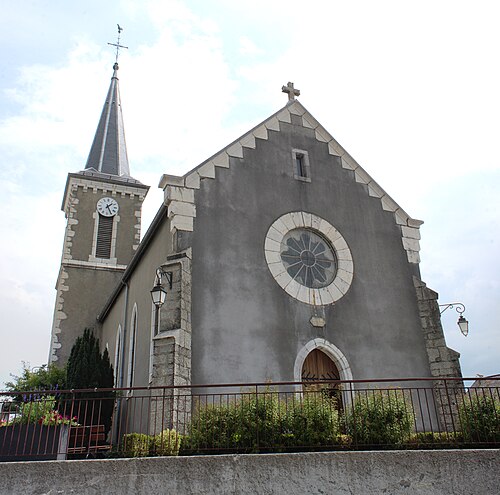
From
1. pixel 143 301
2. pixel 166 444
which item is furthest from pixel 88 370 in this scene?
pixel 166 444

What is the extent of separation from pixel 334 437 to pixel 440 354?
6.07 m

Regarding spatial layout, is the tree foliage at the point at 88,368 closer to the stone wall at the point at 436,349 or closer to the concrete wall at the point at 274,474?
the concrete wall at the point at 274,474

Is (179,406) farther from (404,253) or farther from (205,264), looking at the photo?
(404,253)

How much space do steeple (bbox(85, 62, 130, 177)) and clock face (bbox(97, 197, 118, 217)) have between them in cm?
204

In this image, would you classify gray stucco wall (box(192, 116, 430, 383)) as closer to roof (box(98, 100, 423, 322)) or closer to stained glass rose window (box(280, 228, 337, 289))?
roof (box(98, 100, 423, 322))

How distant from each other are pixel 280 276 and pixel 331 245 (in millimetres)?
1937

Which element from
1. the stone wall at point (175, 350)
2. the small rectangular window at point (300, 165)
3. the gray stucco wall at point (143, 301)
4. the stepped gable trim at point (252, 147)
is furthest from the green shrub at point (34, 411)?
the small rectangular window at point (300, 165)

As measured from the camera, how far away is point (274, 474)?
6.87 m

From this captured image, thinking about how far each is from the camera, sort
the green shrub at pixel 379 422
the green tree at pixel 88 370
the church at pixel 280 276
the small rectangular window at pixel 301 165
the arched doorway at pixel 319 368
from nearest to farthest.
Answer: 1. the green shrub at pixel 379 422
2. the church at pixel 280 276
3. the arched doorway at pixel 319 368
4. the small rectangular window at pixel 301 165
5. the green tree at pixel 88 370

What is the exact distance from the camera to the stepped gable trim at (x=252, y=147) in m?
12.1

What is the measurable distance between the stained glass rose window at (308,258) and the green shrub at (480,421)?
511cm

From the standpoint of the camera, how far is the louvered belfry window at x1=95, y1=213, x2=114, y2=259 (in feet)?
80.4

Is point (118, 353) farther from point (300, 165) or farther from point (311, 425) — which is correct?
point (311, 425)

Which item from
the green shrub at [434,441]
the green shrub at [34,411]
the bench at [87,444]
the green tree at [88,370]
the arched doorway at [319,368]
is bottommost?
the green shrub at [434,441]
